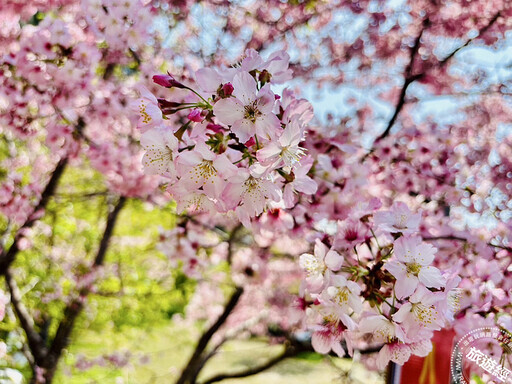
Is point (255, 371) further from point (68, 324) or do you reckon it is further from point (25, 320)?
point (25, 320)

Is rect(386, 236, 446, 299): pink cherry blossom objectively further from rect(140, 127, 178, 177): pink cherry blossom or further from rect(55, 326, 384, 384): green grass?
rect(55, 326, 384, 384): green grass

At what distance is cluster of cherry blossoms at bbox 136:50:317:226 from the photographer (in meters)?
0.92

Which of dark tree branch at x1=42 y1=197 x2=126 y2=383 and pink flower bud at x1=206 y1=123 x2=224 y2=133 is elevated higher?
pink flower bud at x1=206 y1=123 x2=224 y2=133

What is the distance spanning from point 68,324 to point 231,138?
3389 mm

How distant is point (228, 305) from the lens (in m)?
3.70

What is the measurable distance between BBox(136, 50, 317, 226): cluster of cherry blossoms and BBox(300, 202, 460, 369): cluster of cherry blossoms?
0.25 metres

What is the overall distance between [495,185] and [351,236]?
186 cm

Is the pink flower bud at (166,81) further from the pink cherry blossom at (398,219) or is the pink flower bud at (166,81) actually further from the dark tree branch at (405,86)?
the dark tree branch at (405,86)

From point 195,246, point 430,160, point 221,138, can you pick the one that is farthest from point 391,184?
point 221,138

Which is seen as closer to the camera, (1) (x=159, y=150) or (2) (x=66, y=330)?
(1) (x=159, y=150)

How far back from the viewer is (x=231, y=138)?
0.98 meters

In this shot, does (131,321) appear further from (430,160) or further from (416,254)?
(416,254)

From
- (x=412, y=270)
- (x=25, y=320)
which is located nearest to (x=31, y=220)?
(x=25, y=320)

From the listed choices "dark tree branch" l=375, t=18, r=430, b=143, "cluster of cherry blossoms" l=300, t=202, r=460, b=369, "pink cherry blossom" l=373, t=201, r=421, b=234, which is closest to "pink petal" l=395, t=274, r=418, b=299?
"cluster of cherry blossoms" l=300, t=202, r=460, b=369
